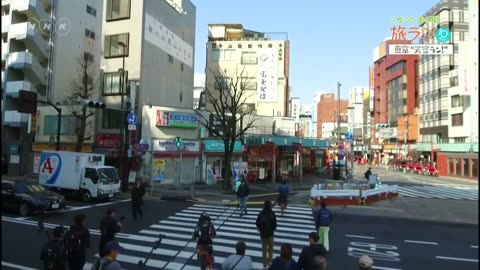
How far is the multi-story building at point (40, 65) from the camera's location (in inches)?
1567

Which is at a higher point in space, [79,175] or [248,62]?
[248,62]

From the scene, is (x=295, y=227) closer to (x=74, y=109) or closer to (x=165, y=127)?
(x=165, y=127)

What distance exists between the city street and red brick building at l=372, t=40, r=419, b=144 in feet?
220

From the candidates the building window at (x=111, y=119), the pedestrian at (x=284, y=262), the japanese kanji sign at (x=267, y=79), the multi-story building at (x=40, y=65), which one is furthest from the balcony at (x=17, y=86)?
the pedestrian at (x=284, y=262)

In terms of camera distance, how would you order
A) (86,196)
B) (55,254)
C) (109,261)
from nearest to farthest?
(109,261) → (55,254) → (86,196)

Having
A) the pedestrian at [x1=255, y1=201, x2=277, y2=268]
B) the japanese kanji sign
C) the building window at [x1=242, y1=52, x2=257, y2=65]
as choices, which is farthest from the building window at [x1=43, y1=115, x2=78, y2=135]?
the building window at [x1=242, y1=52, x2=257, y2=65]

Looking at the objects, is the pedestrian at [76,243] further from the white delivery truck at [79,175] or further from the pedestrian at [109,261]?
the white delivery truck at [79,175]

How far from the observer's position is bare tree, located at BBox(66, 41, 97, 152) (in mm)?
36969

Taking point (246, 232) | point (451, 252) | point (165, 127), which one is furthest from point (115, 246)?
point (165, 127)

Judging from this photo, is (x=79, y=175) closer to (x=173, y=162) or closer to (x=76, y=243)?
(x=173, y=162)

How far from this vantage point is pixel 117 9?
136 feet

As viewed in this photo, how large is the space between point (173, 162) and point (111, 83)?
10900 mm

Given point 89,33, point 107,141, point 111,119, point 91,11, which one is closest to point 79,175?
point 107,141

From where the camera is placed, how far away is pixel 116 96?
40.7 meters
